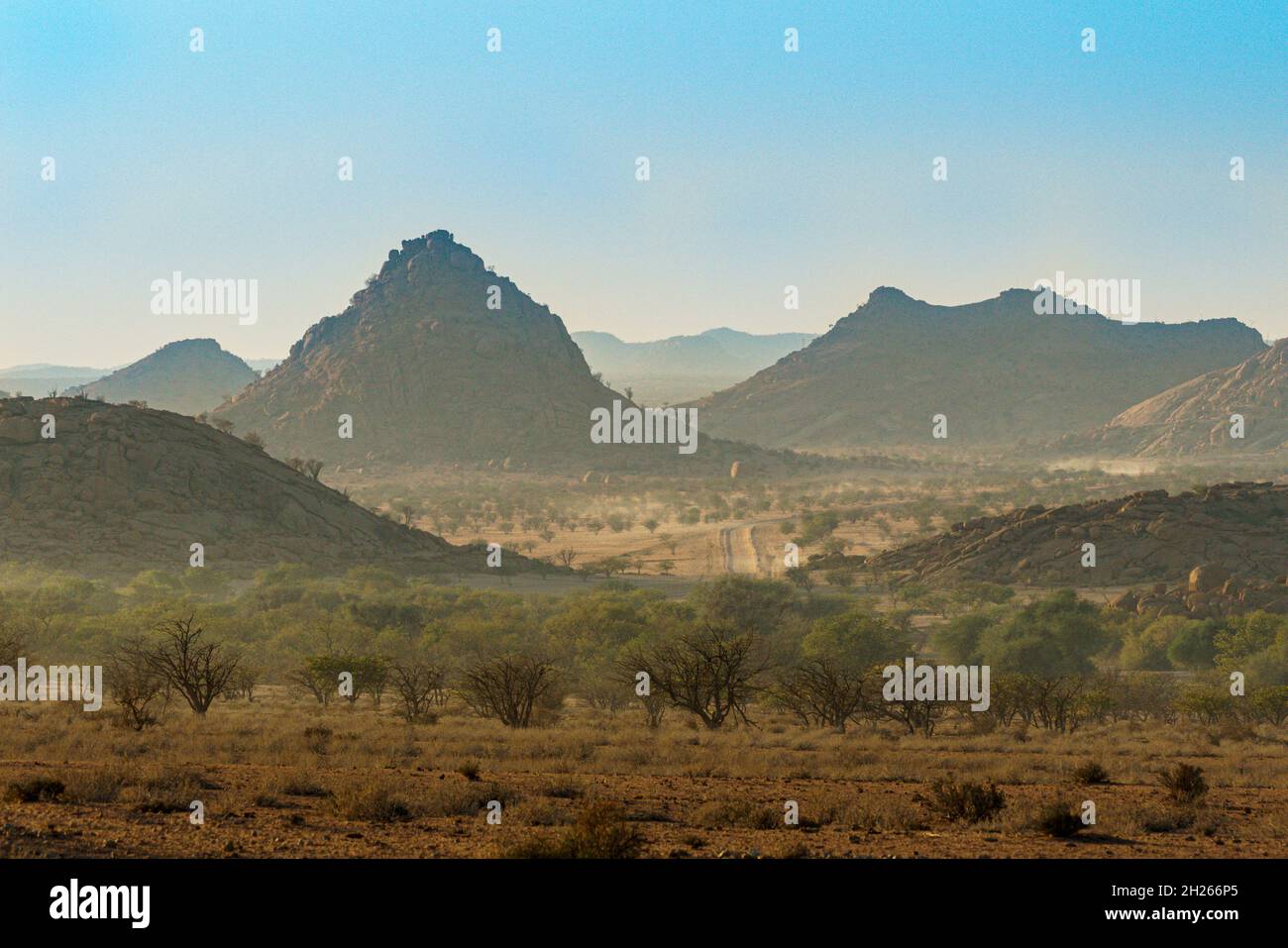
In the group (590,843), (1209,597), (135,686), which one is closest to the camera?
(590,843)

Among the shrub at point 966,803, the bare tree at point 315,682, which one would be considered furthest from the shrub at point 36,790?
the bare tree at point 315,682

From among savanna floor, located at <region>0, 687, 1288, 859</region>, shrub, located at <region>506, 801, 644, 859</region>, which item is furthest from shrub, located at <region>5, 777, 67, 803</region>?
shrub, located at <region>506, 801, 644, 859</region>

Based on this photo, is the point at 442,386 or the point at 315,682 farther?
the point at 442,386

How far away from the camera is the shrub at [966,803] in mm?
16234

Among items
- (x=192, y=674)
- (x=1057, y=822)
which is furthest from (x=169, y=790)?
(x=192, y=674)

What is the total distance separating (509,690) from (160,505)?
44208mm

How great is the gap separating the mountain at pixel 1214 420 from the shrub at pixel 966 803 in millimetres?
Answer: 161446

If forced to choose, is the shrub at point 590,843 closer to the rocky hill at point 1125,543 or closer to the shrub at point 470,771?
the shrub at point 470,771

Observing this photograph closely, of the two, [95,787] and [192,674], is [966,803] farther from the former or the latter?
[192,674]

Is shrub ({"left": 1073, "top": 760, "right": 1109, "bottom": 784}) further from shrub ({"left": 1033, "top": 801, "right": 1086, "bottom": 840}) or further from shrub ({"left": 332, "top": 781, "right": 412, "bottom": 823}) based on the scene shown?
shrub ({"left": 332, "top": 781, "right": 412, "bottom": 823})

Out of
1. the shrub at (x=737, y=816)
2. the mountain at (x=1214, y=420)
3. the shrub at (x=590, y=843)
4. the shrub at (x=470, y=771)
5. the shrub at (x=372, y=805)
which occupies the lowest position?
the shrub at (x=470, y=771)

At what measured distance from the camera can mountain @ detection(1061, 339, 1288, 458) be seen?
16712 centimetres

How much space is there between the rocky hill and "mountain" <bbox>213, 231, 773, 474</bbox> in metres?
75.9

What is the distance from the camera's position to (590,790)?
18.7 m
